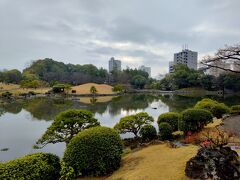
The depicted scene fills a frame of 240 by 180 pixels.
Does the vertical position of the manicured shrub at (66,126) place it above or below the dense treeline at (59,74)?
below

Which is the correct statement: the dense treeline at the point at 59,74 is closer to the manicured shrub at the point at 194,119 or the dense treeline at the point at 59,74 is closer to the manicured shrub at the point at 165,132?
the manicured shrub at the point at 165,132

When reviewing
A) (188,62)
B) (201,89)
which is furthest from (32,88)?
(188,62)

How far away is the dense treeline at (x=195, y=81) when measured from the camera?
179ft

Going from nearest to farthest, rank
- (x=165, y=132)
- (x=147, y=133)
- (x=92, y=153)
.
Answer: (x=92, y=153)
(x=165, y=132)
(x=147, y=133)

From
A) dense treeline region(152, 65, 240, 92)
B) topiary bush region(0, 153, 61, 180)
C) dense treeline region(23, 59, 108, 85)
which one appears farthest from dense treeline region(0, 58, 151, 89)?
topiary bush region(0, 153, 61, 180)

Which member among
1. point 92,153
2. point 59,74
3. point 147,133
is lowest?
point 147,133

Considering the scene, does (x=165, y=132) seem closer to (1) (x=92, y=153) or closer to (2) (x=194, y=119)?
(2) (x=194, y=119)

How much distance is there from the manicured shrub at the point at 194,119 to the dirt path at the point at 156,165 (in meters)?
2.57

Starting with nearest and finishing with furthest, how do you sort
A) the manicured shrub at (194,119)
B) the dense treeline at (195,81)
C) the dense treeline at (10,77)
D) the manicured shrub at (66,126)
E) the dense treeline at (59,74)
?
the manicured shrub at (66,126) → the manicured shrub at (194,119) → the dense treeline at (195,81) → the dense treeline at (10,77) → the dense treeline at (59,74)

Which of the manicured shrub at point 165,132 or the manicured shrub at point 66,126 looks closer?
the manicured shrub at point 66,126

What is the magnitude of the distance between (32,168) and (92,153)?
151 centimetres

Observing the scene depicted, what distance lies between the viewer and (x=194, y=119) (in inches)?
389

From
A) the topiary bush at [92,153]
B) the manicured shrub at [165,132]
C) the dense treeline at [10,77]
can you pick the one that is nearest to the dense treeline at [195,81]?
the dense treeline at [10,77]

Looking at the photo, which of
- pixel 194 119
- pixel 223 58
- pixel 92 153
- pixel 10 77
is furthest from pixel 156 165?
pixel 10 77
